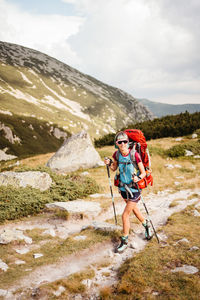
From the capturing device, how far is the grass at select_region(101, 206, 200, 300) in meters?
4.17

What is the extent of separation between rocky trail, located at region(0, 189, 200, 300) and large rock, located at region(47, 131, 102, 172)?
623 cm

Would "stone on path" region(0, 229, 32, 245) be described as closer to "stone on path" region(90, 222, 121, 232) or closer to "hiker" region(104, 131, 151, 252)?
→ "stone on path" region(90, 222, 121, 232)

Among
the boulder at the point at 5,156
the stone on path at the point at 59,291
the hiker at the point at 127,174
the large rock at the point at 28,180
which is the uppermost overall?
the hiker at the point at 127,174

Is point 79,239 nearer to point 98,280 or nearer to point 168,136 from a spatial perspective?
point 98,280

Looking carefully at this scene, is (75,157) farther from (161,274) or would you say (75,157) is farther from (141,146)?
(161,274)

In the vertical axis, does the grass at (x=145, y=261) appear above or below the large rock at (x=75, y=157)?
below

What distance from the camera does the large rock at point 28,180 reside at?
38.6 ft

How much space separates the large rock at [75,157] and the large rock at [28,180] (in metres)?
4.44

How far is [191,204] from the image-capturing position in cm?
979

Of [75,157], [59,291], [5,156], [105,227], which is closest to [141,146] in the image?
[105,227]

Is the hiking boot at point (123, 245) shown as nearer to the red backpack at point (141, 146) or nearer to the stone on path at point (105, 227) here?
the stone on path at point (105, 227)

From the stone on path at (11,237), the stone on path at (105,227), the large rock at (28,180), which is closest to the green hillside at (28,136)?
the large rock at (28,180)

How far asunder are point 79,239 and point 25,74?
213626 millimetres

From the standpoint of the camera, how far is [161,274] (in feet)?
15.7
